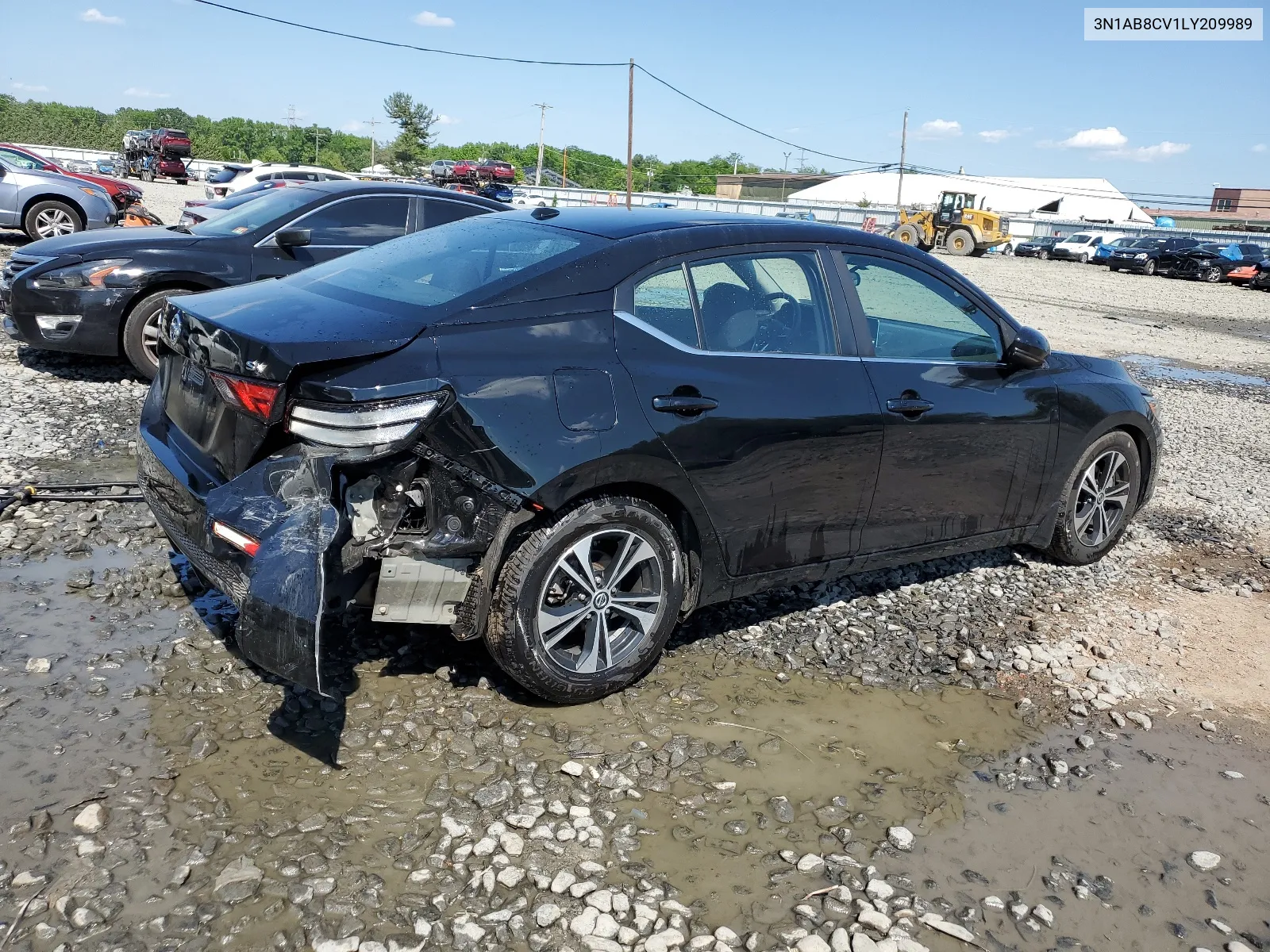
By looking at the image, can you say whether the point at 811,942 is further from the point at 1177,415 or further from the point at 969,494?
the point at 1177,415

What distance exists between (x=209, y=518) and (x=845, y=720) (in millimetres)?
2309

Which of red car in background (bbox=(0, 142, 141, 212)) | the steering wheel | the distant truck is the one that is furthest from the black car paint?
the distant truck

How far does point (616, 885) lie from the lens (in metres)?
2.64

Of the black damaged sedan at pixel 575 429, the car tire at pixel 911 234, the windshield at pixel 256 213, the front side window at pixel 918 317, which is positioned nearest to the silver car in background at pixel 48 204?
the windshield at pixel 256 213

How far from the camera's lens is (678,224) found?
390 centimetres

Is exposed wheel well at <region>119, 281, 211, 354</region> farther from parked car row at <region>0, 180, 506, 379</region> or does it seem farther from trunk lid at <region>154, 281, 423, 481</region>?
trunk lid at <region>154, 281, 423, 481</region>

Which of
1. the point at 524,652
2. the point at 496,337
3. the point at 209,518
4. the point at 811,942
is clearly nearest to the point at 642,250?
the point at 496,337

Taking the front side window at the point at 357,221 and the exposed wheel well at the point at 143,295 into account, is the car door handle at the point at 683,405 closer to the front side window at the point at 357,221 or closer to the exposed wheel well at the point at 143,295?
the exposed wheel well at the point at 143,295

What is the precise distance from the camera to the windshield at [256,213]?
7707 millimetres

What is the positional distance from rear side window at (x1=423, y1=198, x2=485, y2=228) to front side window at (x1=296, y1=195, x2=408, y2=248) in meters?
0.20

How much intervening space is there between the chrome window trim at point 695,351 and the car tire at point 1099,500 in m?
1.93

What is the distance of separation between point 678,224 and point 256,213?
210 inches

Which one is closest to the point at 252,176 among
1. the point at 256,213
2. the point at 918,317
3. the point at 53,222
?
the point at 53,222

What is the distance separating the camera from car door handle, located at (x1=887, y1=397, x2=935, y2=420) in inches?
159
